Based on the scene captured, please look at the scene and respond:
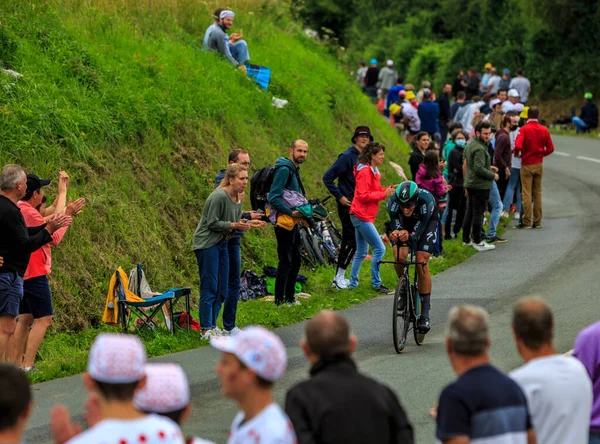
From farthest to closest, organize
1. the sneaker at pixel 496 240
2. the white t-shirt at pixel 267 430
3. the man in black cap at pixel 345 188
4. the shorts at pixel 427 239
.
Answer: the sneaker at pixel 496 240
the man in black cap at pixel 345 188
the shorts at pixel 427 239
the white t-shirt at pixel 267 430

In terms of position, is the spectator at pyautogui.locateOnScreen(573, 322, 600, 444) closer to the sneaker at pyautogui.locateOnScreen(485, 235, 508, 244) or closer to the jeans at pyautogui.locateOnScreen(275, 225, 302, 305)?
the jeans at pyautogui.locateOnScreen(275, 225, 302, 305)

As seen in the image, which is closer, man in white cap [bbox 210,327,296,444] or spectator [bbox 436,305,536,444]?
man in white cap [bbox 210,327,296,444]

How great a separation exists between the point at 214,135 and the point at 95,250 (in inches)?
195

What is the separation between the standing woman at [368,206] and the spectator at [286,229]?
1019 millimetres

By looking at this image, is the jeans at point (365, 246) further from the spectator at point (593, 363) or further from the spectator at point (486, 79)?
the spectator at point (486, 79)

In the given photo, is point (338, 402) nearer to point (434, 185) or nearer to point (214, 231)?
point (214, 231)

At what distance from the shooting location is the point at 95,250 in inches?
531

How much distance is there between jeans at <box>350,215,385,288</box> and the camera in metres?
15.1

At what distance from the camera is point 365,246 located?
51.0ft

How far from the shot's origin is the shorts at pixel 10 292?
9805 mm

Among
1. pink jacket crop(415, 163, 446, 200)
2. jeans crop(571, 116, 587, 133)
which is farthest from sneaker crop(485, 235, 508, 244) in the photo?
jeans crop(571, 116, 587, 133)

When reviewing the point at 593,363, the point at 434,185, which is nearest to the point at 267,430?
the point at 593,363

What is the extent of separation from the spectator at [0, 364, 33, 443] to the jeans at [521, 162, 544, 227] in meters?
17.2

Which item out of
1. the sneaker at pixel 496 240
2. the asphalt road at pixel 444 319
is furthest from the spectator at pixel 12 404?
the sneaker at pixel 496 240
